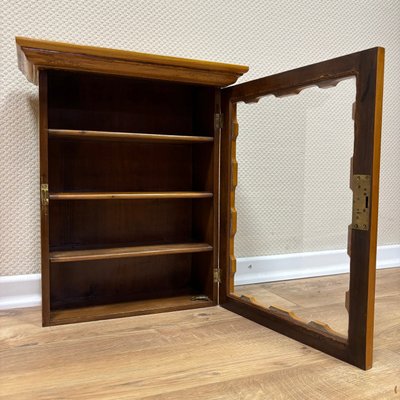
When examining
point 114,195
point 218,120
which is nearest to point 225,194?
point 218,120

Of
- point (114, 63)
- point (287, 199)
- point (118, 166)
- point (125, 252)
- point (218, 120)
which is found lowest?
point (125, 252)

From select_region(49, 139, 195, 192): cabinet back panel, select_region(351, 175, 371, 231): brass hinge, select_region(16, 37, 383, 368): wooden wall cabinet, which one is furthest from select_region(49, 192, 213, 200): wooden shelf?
select_region(351, 175, 371, 231): brass hinge

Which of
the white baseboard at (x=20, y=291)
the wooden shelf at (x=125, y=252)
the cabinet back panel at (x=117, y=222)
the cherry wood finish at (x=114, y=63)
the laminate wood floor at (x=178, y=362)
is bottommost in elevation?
A: the laminate wood floor at (x=178, y=362)

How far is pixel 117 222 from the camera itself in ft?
4.99

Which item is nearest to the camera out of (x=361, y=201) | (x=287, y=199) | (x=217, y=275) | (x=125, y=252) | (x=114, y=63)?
(x=361, y=201)

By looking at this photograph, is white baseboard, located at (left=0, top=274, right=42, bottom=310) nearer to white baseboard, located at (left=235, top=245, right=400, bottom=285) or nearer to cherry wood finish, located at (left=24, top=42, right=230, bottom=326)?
cherry wood finish, located at (left=24, top=42, right=230, bottom=326)

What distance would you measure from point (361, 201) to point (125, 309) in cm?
82

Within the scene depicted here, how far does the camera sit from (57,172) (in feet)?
4.68

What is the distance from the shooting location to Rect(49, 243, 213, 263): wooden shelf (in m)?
1.29

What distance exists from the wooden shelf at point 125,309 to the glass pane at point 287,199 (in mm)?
189

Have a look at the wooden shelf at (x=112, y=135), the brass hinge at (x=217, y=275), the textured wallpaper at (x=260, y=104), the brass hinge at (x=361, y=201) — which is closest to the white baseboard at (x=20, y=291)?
the textured wallpaper at (x=260, y=104)

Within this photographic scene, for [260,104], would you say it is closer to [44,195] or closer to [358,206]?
[358,206]

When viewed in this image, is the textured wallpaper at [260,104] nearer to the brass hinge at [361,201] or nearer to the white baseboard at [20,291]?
the white baseboard at [20,291]

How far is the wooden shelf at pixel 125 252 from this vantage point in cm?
129
